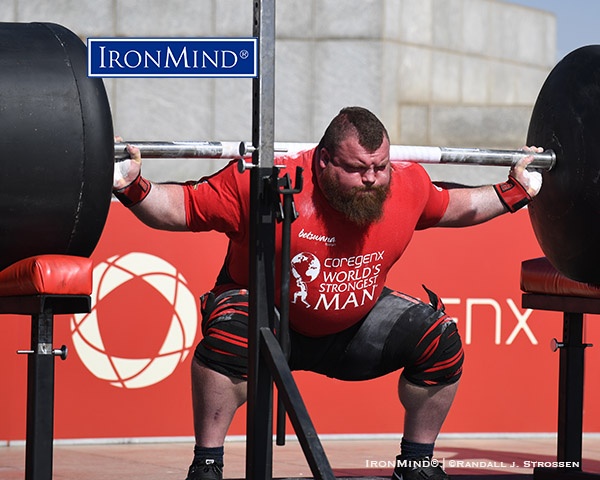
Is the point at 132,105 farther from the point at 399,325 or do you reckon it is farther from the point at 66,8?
the point at 399,325

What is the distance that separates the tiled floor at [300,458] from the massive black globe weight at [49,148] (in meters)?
1.71

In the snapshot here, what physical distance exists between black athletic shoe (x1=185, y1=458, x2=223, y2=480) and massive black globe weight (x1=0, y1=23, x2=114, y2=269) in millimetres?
755

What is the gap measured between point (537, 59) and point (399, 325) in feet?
22.1

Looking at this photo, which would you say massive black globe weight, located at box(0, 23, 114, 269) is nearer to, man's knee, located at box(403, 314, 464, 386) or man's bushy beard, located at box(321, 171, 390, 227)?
man's bushy beard, located at box(321, 171, 390, 227)

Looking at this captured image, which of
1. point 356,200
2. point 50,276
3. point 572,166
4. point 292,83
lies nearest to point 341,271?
point 356,200

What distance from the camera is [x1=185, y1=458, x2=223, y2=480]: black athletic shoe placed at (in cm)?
359

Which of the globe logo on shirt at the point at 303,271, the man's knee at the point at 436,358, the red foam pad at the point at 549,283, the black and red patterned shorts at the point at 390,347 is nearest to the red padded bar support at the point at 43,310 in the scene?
the black and red patterned shorts at the point at 390,347

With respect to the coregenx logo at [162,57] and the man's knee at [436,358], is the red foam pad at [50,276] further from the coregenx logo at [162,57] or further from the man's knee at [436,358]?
the man's knee at [436,358]

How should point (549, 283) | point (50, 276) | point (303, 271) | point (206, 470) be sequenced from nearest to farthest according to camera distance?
point (50, 276) → point (206, 470) → point (303, 271) → point (549, 283)

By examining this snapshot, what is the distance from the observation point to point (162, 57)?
3264 millimetres

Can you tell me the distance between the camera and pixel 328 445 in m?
5.89

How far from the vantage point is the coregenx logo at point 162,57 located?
3.25 m

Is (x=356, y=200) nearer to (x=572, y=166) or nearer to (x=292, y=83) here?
(x=572, y=166)

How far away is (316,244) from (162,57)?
2.78 ft
